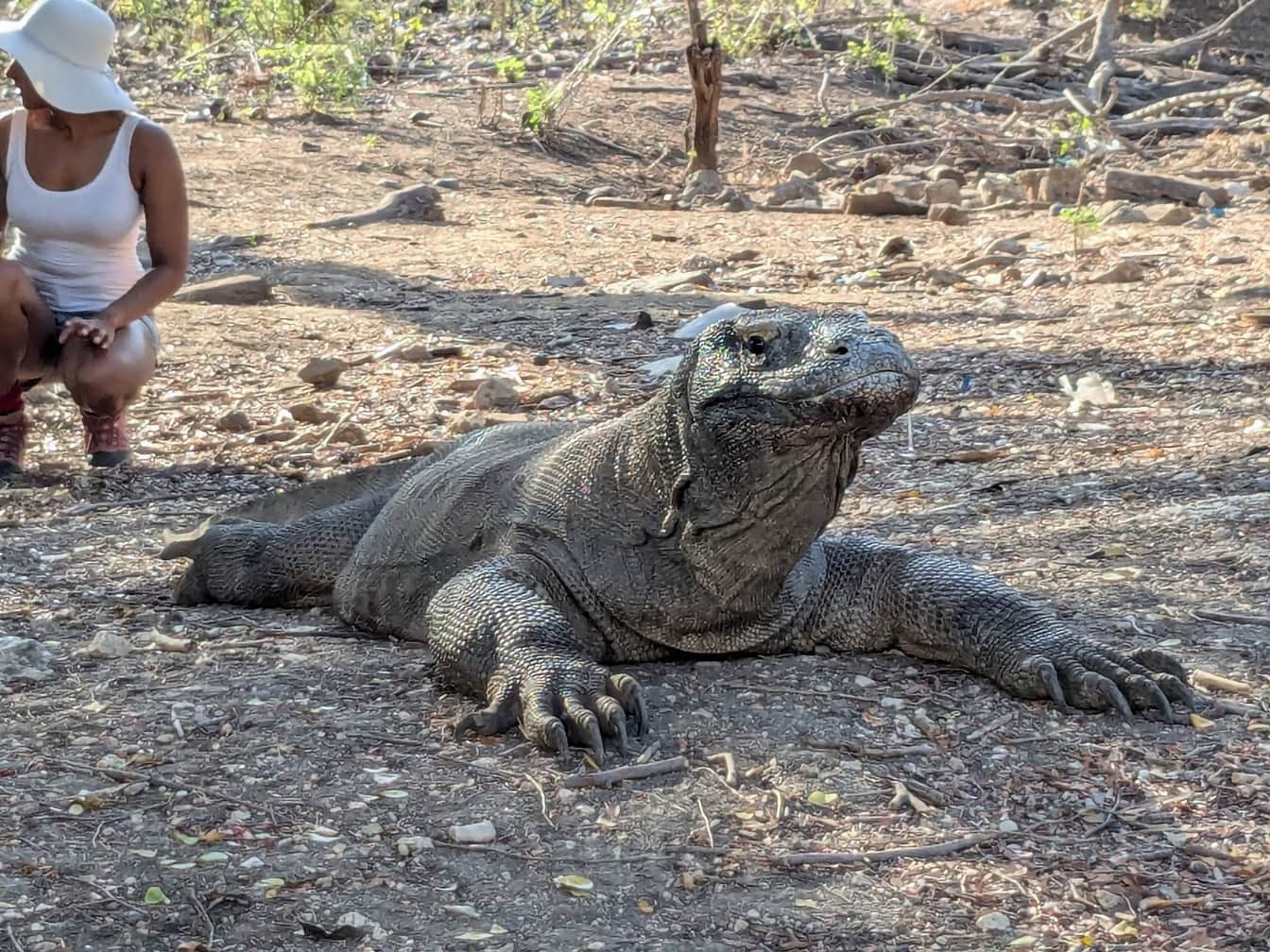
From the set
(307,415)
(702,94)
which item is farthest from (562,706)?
(702,94)

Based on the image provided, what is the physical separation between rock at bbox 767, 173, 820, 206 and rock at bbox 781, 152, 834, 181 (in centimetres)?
113

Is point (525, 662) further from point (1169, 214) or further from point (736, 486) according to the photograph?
point (1169, 214)

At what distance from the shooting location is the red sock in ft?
19.7

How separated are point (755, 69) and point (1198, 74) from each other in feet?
17.5

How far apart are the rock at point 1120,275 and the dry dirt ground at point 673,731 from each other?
994 mm

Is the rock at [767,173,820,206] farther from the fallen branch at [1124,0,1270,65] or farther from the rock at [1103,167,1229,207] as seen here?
the fallen branch at [1124,0,1270,65]

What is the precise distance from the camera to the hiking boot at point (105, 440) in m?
6.18

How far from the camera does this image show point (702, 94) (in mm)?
14695

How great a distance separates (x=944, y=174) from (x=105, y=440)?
10.2 meters

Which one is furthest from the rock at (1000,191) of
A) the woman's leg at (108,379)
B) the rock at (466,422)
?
the woman's leg at (108,379)

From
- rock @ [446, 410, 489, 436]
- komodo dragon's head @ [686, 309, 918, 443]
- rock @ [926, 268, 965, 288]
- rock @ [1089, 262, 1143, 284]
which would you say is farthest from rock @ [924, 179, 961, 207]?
komodo dragon's head @ [686, 309, 918, 443]

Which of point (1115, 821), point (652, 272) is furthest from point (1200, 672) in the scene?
point (652, 272)

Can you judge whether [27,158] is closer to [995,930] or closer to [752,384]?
[752,384]

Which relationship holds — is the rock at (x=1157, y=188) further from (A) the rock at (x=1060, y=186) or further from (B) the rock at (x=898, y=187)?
(B) the rock at (x=898, y=187)
